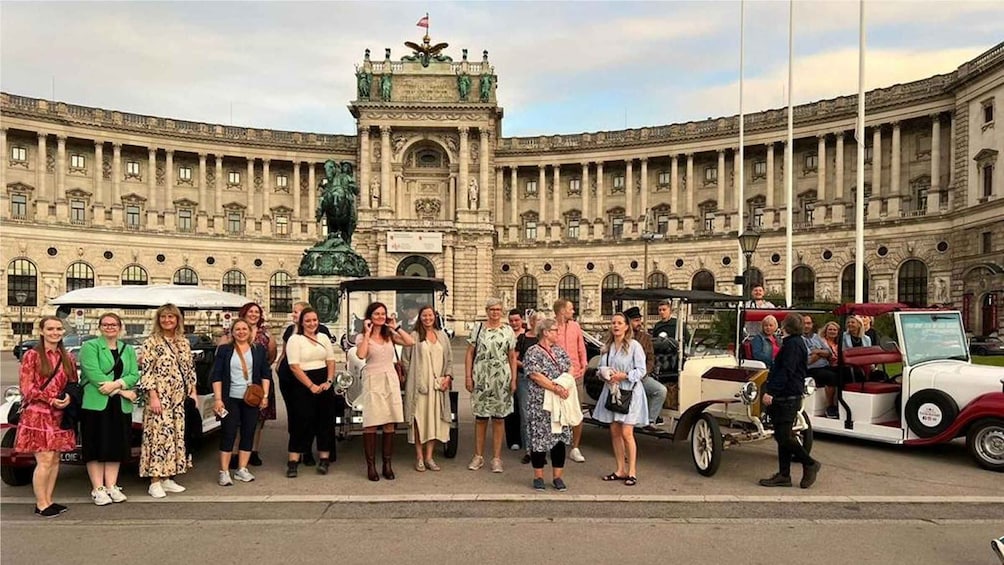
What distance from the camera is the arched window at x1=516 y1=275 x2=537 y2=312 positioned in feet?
216

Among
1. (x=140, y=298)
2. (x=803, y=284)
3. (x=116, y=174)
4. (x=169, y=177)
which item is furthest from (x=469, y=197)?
(x=140, y=298)

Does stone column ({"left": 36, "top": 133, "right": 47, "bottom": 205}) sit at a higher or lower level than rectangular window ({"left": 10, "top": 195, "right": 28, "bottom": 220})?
higher

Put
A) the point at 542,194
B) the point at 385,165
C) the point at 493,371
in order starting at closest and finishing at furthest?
the point at 493,371 → the point at 385,165 → the point at 542,194

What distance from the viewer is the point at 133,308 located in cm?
1207

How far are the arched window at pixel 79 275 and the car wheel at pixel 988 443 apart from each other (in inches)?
2421


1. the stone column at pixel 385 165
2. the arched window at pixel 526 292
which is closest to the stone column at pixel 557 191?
the arched window at pixel 526 292

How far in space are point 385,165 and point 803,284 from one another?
121 feet

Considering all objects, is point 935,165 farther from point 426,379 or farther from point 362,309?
point 426,379

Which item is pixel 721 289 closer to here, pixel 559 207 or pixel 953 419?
pixel 559 207

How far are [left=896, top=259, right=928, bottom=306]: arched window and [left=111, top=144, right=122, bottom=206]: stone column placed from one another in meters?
63.8

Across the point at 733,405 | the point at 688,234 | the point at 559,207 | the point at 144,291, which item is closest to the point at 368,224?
the point at 559,207

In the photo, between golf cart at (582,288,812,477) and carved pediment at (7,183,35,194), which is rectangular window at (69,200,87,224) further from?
golf cart at (582,288,812,477)

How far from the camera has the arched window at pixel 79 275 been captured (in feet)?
186

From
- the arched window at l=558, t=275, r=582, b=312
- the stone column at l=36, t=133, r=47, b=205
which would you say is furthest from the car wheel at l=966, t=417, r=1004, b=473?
the stone column at l=36, t=133, r=47, b=205
